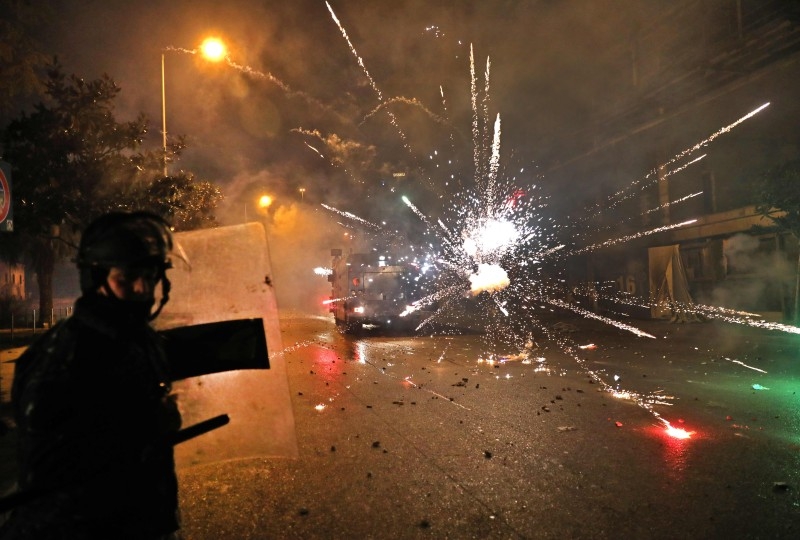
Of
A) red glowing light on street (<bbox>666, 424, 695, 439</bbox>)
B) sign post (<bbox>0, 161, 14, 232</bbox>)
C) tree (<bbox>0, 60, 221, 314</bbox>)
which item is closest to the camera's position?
red glowing light on street (<bbox>666, 424, 695, 439</bbox>)

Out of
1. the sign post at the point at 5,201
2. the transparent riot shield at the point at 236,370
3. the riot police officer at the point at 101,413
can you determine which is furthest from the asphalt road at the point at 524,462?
the sign post at the point at 5,201

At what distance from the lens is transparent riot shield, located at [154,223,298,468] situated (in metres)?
2.61

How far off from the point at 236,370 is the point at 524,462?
Answer: 368 cm

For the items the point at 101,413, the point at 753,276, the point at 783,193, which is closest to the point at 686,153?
the point at 753,276

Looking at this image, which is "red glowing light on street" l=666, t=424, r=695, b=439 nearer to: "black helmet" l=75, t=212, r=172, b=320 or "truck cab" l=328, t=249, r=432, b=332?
"black helmet" l=75, t=212, r=172, b=320

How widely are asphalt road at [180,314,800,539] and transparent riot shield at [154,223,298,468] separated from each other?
1.03 feet

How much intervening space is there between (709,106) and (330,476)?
68.1 ft

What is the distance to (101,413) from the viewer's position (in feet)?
5.67

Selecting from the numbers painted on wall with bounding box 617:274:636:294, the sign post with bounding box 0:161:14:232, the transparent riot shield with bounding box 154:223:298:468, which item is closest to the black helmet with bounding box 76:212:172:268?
the transparent riot shield with bounding box 154:223:298:468

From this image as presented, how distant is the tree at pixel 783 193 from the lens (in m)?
13.7

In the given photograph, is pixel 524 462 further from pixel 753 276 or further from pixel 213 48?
pixel 753 276

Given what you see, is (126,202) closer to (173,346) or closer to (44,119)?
(44,119)

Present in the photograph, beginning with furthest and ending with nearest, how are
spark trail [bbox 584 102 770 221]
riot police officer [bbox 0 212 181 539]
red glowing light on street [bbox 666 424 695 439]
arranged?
spark trail [bbox 584 102 770 221], red glowing light on street [bbox 666 424 695 439], riot police officer [bbox 0 212 181 539]

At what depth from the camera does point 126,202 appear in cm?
1150
